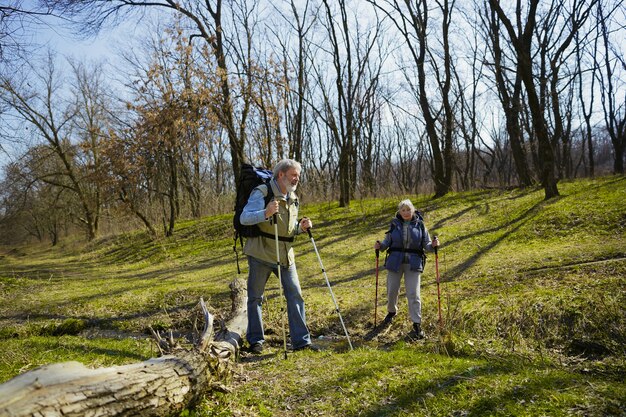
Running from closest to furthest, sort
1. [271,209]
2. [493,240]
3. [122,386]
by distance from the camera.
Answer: [122,386] → [271,209] → [493,240]

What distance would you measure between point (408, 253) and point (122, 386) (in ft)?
15.2

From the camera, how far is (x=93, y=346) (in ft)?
20.0

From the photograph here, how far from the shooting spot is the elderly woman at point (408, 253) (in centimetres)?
638

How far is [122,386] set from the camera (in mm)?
2967

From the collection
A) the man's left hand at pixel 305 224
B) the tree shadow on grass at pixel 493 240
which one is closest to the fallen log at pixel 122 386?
the man's left hand at pixel 305 224

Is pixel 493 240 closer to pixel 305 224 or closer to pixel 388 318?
pixel 388 318

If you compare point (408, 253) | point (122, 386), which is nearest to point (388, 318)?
point (408, 253)

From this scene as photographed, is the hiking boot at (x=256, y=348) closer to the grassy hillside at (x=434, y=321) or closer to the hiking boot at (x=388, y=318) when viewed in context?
the grassy hillside at (x=434, y=321)

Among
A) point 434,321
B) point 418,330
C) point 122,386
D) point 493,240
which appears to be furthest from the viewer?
point 493,240

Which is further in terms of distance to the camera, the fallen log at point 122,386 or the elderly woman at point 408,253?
the elderly woman at point 408,253

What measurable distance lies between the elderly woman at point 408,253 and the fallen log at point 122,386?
3.11 m

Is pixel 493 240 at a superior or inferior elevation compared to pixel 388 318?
superior

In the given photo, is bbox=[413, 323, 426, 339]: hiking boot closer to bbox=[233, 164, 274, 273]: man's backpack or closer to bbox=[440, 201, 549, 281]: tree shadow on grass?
bbox=[440, 201, 549, 281]: tree shadow on grass

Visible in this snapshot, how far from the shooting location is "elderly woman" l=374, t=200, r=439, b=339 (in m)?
6.38
